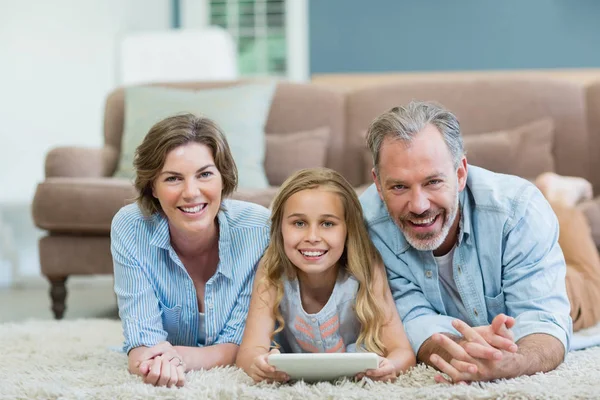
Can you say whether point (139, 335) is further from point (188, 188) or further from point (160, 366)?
point (188, 188)

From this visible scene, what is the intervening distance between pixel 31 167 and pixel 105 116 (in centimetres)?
100

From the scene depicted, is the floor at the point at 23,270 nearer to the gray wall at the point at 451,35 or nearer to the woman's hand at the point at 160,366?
the woman's hand at the point at 160,366

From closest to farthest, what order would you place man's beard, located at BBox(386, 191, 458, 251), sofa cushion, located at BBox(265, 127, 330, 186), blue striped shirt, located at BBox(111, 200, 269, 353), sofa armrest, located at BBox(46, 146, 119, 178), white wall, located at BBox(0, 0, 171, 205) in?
man's beard, located at BBox(386, 191, 458, 251)
blue striped shirt, located at BBox(111, 200, 269, 353)
sofa armrest, located at BBox(46, 146, 119, 178)
sofa cushion, located at BBox(265, 127, 330, 186)
white wall, located at BBox(0, 0, 171, 205)

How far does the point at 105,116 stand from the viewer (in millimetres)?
3438

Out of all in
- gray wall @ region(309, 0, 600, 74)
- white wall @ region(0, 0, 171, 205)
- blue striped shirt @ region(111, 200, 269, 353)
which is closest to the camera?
blue striped shirt @ region(111, 200, 269, 353)

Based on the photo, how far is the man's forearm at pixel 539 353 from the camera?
1.49m

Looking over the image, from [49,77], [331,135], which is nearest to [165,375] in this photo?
[331,135]

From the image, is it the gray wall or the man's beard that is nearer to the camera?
the man's beard

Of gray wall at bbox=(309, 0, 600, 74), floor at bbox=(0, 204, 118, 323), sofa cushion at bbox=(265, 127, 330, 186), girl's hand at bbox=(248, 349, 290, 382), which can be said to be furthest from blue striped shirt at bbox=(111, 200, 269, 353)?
gray wall at bbox=(309, 0, 600, 74)

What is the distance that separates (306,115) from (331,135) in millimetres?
138

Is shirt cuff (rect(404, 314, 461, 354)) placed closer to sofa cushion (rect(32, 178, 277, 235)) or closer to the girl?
the girl

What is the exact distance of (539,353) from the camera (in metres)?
1.52

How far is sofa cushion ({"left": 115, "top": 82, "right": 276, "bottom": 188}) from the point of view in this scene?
296 centimetres

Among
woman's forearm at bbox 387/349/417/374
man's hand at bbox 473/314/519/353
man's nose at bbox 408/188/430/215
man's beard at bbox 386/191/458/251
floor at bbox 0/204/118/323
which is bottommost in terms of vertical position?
floor at bbox 0/204/118/323
